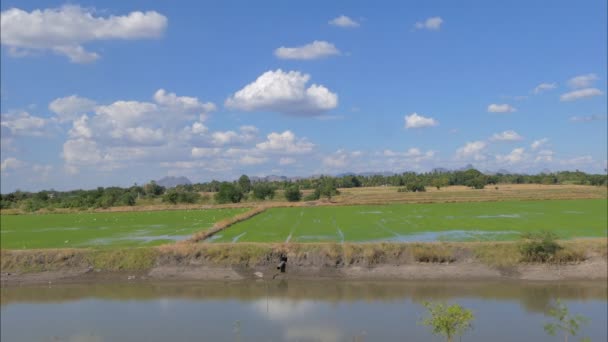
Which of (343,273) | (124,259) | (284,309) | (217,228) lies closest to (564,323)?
(284,309)

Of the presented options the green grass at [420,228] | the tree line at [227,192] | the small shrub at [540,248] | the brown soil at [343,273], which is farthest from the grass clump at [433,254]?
the tree line at [227,192]

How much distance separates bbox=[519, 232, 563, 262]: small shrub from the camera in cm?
2555

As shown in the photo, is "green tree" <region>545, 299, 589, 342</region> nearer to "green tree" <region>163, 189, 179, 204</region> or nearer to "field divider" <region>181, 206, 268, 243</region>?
"field divider" <region>181, 206, 268, 243</region>

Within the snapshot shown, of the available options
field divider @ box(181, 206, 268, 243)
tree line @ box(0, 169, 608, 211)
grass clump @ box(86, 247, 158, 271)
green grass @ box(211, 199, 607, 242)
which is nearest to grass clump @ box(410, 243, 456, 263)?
green grass @ box(211, 199, 607, 242)

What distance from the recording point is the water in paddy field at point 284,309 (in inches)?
636

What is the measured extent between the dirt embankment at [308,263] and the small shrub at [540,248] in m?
0.36

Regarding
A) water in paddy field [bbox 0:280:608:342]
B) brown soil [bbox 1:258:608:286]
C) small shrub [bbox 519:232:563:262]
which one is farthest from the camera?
small shrub [bbox 519:232:563:262]

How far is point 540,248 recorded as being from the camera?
84.0 feet

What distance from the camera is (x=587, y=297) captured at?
68.7 feet

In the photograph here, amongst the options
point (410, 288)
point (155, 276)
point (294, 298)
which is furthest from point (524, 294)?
point (155, 276)

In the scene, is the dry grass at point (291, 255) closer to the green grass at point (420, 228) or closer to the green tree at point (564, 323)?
the green grass at point (420, 228)

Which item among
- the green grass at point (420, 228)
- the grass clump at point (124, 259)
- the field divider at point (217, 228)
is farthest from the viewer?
the field divider at point (217, 228)

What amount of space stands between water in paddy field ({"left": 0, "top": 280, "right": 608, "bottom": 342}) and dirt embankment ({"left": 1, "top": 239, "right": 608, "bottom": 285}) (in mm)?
1123

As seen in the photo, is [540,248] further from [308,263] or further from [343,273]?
[308,263]
